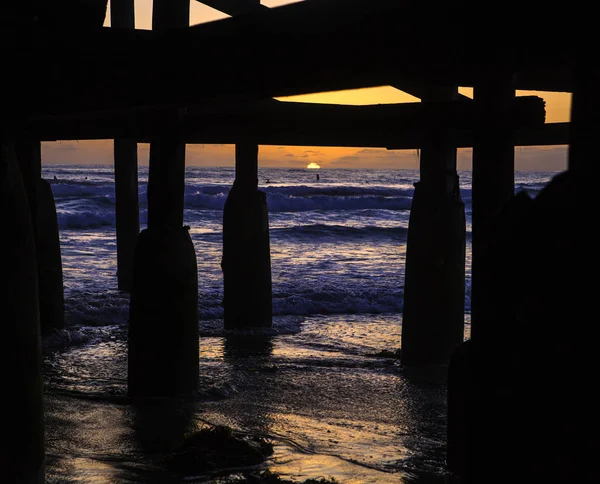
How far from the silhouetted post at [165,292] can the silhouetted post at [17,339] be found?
3147 millimetres

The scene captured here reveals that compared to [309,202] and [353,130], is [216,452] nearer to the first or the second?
[353,130]

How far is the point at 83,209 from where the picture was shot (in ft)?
119

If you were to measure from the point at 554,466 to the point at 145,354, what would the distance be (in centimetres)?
577

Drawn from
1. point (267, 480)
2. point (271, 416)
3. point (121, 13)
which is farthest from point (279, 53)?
point (121, 13)

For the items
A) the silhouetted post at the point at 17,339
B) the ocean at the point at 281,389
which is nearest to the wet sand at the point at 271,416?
the ocean at the point at 281,389

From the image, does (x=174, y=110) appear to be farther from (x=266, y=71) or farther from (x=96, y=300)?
(x=96, y=300)

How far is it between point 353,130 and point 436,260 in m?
2.34

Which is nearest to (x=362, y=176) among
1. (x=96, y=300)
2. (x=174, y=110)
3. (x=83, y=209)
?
(x=83, y=209)

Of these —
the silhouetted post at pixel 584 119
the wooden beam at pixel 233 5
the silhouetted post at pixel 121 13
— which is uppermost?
the silhouetted post at pixel 121 13

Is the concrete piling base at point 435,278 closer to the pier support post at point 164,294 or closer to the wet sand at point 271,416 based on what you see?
the wet sand at point 271,416

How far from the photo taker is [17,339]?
12.6 feet

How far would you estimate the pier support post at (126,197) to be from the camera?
14281 millimetres

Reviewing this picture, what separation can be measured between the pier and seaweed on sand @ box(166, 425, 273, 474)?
1285mm

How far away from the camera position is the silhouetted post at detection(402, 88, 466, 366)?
8.74m
